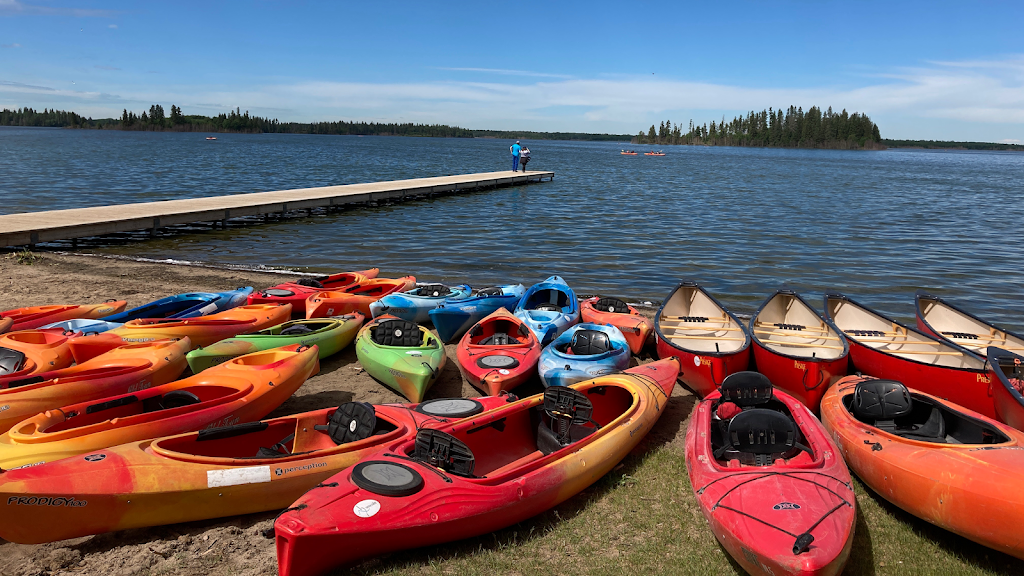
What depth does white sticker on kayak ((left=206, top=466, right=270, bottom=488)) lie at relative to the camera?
483 centimetres

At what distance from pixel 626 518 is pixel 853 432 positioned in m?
2.37

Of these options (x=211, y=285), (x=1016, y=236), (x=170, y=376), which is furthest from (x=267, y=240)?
(x=1016, y=236)

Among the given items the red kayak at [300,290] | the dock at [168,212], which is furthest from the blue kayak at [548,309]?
the dock at [168,212]

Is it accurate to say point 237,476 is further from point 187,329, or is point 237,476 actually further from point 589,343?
point 589,343

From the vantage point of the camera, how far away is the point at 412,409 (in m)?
6.12

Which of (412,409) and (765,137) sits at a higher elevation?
(765,137)

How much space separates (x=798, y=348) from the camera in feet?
29.0

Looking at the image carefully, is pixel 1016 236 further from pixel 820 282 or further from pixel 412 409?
pixel 412 409

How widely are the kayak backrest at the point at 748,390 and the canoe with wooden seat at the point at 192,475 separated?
2930mm

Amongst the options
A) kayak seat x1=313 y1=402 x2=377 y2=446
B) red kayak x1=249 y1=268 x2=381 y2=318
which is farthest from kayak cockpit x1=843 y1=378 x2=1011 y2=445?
red kayak x1=249 y1=268 x2=381 y2=318

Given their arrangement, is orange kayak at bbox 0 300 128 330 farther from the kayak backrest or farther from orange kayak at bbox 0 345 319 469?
the kayak backrest

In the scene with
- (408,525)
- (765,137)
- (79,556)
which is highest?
(765,137)

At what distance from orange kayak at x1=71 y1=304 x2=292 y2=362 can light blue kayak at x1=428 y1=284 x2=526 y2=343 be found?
98.9 inches

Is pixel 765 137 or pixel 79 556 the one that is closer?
pixel 79 556
